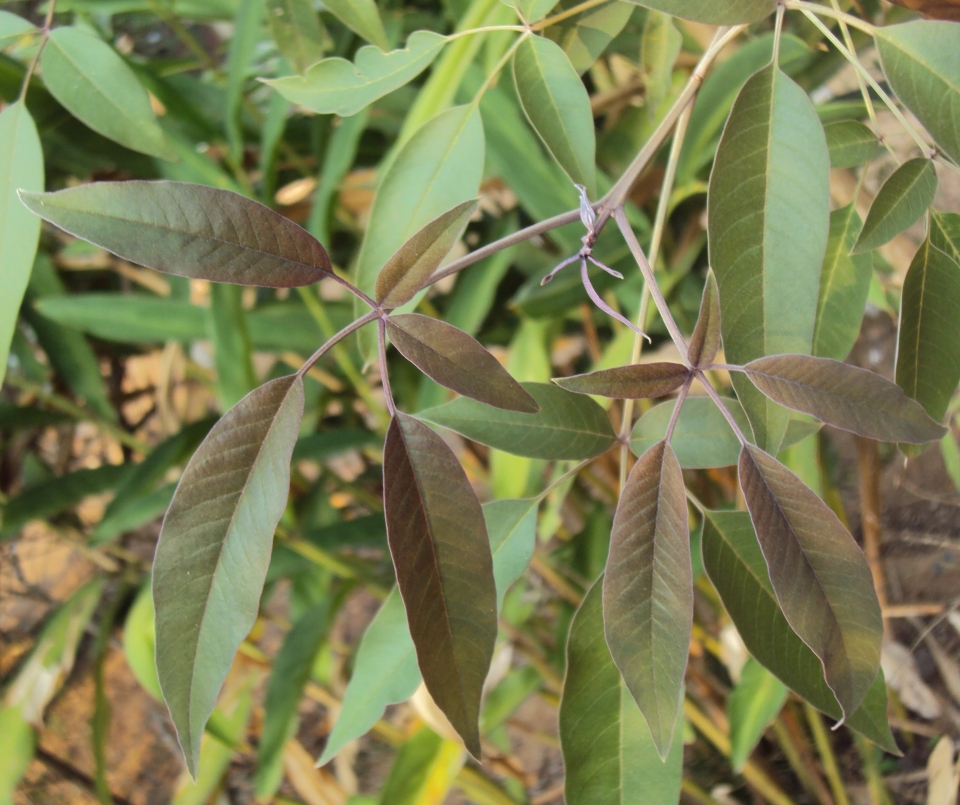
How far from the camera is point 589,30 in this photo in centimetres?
28

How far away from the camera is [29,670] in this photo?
0.70 m

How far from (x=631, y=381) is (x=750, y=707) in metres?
0.38

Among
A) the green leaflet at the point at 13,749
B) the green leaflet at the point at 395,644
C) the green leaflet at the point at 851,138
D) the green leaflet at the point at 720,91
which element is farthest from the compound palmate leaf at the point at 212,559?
the green leaflet at the point at 13,749

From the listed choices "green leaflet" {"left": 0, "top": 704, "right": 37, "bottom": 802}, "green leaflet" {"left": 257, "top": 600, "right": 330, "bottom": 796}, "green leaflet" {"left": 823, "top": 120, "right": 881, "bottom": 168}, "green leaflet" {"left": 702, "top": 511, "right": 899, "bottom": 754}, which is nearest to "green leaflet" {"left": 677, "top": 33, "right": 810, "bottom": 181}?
"green leaflet" {"left": 823, "top": 120, "right": 881, "bottom": 168}

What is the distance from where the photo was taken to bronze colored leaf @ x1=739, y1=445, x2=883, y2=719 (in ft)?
0.55

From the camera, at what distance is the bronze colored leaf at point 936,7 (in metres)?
0.19

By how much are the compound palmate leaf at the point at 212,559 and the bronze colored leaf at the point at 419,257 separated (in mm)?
42

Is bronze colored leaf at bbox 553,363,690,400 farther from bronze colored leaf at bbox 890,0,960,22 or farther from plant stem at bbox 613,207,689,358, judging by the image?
bronze colored leaf at bbox 890,0,960,22

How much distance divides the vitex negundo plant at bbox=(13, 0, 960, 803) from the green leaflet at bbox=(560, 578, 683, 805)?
0.06 metres

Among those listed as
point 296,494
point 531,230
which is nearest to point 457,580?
point 531,230

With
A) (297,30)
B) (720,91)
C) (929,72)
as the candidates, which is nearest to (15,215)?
(297,30)

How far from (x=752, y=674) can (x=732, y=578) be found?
0.26 meters

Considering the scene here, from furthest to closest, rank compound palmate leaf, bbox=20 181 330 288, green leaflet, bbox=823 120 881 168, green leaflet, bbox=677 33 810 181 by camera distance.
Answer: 1. green leaflet, bbox=677 33 810 181
2. green leaflet, bbox=823 120 881 168
3. compound palmate leaf, bbox=20 181 330 288

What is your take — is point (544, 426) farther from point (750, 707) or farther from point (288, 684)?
point (288, 684)
